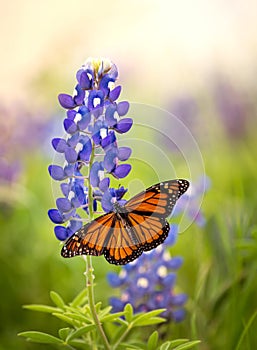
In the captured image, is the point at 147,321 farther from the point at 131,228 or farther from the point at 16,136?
the point at 16,136

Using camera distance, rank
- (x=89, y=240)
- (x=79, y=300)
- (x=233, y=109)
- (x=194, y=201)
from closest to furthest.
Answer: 1. (x=89, y=240)
2. (x=79, y=300)
3. (x=194, y=201)
4. (x=233, y=109)

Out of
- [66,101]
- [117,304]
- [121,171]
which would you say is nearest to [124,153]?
[121,171]

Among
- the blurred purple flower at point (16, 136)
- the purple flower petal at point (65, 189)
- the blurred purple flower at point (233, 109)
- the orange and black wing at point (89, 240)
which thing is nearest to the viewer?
the orange and black wing at point (89, 240)

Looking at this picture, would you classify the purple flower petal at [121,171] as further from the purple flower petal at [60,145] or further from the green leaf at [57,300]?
the green leaf at [57,300]

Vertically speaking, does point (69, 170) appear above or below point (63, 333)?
above

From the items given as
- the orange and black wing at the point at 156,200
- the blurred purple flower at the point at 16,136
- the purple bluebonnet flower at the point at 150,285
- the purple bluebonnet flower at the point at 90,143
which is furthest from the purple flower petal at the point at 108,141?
the blurred purple flower at the point at 16,136

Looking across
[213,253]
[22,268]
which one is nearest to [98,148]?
[213,253]

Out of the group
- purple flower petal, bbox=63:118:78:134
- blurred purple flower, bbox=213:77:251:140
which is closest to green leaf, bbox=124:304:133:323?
purple flower petal, bbox=63:118:78:134
